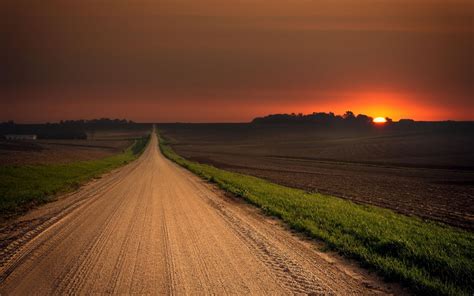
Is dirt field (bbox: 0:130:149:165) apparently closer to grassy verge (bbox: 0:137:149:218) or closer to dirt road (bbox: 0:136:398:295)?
grassy verge (bbox: 0:137:149:218)

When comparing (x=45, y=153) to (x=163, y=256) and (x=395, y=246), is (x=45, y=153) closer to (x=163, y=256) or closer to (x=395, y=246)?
(x=163, y=256)

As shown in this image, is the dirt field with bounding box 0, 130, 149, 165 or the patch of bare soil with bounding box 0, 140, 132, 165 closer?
the patch of bare soil with bounding box 0, 140, 132, 165

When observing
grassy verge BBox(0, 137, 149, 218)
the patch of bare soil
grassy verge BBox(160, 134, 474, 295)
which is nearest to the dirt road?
grassy verge BBox(160, 134, 474, 295)

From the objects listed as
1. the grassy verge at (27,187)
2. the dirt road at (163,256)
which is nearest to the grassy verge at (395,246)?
the dirt road at (163,256)

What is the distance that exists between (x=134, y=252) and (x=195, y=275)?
2.46 meters

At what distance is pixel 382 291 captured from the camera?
7.09 metres

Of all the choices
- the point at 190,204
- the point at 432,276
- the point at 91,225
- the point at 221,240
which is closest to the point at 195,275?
the point at 221,240

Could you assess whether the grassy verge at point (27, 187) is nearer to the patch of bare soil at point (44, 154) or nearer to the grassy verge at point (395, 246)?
the grassy verge at point (395, 246)

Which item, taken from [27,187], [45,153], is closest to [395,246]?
[27,187]

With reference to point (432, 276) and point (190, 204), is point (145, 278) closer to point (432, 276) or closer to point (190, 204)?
point (432, 276)

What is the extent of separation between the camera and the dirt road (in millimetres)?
7109

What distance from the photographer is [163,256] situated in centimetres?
895

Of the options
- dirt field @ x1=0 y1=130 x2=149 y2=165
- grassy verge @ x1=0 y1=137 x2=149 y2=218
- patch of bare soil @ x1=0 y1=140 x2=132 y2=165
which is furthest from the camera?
dirt field @ x1=0 y1=130 x2=149 y2=165

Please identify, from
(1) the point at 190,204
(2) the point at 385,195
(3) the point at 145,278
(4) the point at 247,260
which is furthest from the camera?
(2) the point at 385,195
